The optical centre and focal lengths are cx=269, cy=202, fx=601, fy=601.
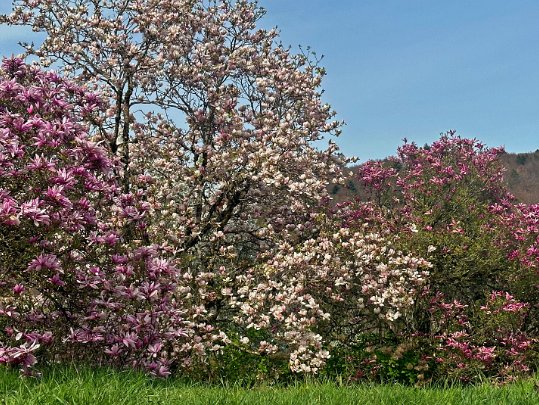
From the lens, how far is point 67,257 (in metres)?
7.53

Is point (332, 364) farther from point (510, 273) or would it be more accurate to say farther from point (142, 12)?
point (142, 12)

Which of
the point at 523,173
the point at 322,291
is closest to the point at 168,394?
the point at 322,291

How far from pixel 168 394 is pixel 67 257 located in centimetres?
241

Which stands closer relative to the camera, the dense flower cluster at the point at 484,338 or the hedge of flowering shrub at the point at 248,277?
the hedge of flowering shrub at the point at 248,277

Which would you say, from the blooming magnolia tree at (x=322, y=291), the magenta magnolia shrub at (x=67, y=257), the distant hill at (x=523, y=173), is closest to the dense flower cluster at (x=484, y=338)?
the blooming magnolia tree at (x=322, y=291)

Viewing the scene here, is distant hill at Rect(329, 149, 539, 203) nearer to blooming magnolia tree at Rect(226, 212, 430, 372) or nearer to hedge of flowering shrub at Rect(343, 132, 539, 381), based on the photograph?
hedge of flowering shrub at Rect(343, 132, 539, 381)

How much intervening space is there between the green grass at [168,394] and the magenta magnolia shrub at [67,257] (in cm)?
61

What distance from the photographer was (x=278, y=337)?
10609 mm

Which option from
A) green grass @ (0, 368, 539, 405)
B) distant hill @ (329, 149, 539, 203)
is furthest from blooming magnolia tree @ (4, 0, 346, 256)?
distant hill @ (329, 149, 539, 203)

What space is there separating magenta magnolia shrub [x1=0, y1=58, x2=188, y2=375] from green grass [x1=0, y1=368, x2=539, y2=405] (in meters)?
0.61

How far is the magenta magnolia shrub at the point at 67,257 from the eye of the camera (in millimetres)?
7121

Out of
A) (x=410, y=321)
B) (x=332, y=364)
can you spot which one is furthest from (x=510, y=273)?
(x=332, y=364)

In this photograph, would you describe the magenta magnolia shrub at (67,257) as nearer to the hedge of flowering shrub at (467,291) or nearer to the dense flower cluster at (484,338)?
the hedge of flowering shrub at (467,291)

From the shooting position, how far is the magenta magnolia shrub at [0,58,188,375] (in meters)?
7.12
